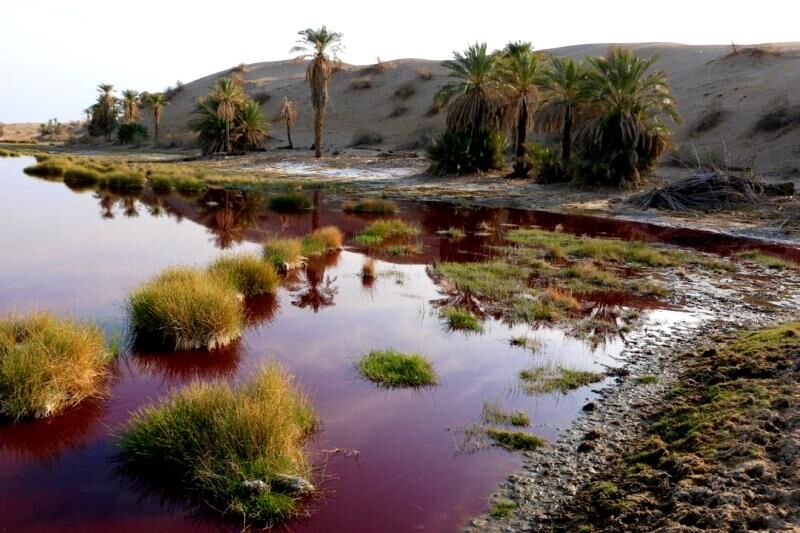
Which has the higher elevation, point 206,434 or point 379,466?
point 206,434

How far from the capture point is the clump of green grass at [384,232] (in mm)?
18172

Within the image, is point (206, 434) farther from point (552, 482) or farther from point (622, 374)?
point (622, 374)

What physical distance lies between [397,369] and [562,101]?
2473cm

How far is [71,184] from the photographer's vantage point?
3177 cm

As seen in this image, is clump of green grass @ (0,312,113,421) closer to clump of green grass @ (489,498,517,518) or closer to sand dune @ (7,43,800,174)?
clump of green grass @ (489,498,517,518)

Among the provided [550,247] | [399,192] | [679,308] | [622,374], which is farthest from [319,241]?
[399,192]

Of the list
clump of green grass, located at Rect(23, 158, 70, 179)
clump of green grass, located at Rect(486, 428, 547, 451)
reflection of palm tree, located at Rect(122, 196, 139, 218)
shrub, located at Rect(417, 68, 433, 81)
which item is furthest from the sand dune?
clump of green grass, located at Rect(486, 428, 547, 451)

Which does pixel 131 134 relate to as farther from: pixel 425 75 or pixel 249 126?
pixel 425 75

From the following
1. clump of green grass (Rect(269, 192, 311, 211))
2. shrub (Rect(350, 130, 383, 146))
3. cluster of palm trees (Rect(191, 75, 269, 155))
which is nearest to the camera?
clump of green grass (Rect(269, 192, 311, 211))

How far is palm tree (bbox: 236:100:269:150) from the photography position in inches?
2041

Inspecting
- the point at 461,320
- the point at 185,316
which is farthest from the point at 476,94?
the point at 185,316

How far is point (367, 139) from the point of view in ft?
177

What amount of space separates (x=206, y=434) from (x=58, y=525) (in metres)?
1.25

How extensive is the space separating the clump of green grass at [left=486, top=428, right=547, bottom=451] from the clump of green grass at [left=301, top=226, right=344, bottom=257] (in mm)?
9699
